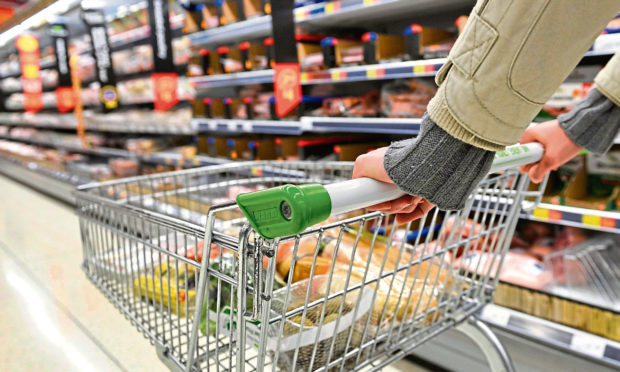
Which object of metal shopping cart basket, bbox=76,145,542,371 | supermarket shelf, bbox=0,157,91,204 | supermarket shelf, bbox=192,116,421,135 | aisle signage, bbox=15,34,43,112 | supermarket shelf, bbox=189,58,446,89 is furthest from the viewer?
aisle signage, bbox=15,34,43,112

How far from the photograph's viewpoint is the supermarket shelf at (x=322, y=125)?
2.06m

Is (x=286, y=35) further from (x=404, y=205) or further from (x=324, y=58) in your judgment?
(x=404, y=205)

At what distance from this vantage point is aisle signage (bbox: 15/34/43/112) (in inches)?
257

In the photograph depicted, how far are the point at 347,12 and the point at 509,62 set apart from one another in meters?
2.18

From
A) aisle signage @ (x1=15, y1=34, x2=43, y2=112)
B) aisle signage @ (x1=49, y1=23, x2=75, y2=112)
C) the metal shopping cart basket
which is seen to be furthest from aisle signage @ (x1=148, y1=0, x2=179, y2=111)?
aisle signage @ (x1=15, y1=34, x2=43, y2=112)

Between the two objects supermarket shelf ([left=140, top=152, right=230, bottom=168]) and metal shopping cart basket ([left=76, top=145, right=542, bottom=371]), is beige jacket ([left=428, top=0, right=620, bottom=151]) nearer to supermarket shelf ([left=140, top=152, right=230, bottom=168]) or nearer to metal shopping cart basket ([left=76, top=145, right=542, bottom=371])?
metal shopping cart basket ([left=76, top=145, right=542, bottom=371])

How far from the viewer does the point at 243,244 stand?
0.57 m

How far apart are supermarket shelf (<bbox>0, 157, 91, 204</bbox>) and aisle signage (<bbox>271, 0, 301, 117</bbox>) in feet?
8.86

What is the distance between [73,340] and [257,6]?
7.47ft

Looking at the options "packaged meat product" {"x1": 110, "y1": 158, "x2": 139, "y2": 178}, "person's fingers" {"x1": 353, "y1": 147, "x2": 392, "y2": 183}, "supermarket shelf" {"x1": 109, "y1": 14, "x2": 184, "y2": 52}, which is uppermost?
"supermarket shelf" {"x1": 109, "y1": 14, "x2": 184, "y2": 52}

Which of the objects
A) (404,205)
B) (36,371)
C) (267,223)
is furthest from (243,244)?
(36,371)

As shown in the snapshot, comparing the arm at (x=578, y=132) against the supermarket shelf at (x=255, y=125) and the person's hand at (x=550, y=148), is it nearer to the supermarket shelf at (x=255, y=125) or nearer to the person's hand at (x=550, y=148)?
the person's hand at (x=550, y=148)

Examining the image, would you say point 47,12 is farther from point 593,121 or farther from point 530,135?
point 593,121

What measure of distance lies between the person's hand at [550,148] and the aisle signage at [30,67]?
24.7ft
